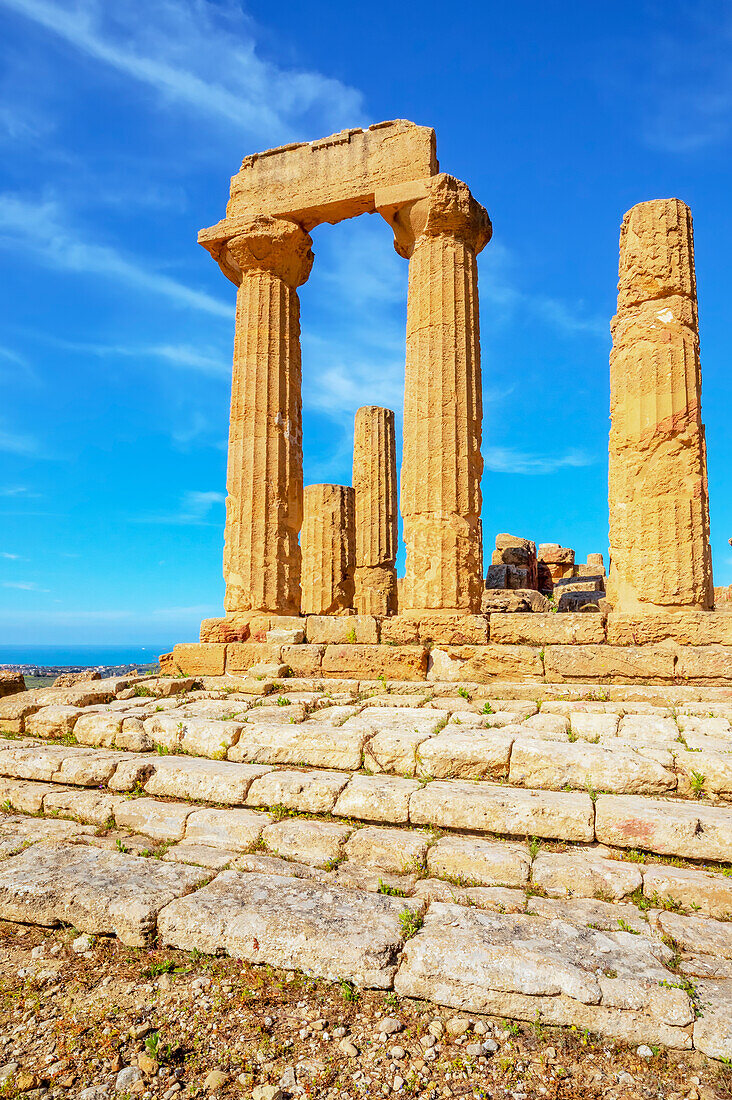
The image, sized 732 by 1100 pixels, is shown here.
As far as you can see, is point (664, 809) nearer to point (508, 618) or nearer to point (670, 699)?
point (670, 699)

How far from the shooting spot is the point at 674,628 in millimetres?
8750

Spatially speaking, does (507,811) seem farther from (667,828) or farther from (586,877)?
(667,828)

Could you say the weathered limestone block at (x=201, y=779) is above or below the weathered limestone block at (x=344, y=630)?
below

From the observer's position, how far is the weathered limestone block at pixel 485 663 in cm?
893

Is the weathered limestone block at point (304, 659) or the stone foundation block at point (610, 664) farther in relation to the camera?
the weathered limestone block at point (304, 659)

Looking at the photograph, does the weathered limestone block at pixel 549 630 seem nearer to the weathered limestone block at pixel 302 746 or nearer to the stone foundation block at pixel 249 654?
the weathered limestone block at pixel 302 746

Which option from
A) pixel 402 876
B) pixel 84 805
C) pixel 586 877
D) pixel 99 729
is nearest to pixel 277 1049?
pixel 402 876

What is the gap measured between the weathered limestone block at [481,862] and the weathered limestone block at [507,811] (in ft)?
0.69

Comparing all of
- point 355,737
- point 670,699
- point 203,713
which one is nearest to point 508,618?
point 670,699

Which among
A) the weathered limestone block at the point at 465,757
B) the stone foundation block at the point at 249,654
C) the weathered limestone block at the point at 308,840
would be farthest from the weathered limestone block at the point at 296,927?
the stone foundation block at the point at 249,654

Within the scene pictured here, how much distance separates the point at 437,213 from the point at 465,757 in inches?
338

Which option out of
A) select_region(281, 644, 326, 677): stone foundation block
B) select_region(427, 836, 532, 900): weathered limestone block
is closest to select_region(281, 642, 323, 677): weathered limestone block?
select_region(281, 644, 326, 677): stone foundation block

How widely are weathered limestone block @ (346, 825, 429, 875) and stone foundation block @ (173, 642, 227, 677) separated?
19.9 ft

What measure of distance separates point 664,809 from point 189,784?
4134mm
